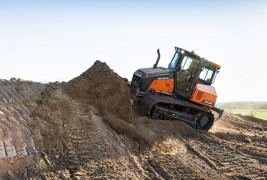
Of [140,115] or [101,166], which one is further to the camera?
[140,115]

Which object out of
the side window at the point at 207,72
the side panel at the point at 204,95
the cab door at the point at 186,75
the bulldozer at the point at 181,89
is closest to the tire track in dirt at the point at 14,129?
the bulldozer at the point at 181,89

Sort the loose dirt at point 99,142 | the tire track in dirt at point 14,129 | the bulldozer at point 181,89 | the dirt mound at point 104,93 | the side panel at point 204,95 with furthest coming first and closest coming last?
the side panel at point 204,95
the bulldozer at point 181,89
the dirt mound at point 104,93
the loose dirt at point 99,142
the tire track in dirt at point 14,129

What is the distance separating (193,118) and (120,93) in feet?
12.9

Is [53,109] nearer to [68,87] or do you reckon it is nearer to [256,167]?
[68,87]

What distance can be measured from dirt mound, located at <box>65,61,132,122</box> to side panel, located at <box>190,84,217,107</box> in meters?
3.44

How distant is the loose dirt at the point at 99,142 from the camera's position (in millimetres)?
4969

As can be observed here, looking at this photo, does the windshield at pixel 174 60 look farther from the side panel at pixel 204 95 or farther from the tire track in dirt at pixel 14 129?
the tire track in dirt at pixel 14 129

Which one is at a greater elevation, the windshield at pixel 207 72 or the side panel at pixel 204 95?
the windshield at pixel 207 72

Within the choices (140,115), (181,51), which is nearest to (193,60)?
(181,51)

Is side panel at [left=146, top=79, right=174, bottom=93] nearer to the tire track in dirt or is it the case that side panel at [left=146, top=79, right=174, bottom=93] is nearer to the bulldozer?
the bulldozer

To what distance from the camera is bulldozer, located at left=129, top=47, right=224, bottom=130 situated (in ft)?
34.1

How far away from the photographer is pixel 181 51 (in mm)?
10594

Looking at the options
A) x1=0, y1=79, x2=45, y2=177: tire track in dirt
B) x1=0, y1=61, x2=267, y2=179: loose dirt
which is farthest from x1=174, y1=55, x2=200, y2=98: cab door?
x1=0, y1=79, x2=45, y2=177: tire track in dirt

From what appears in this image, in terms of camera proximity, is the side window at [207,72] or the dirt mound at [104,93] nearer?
the dirt mound at [104,93]
